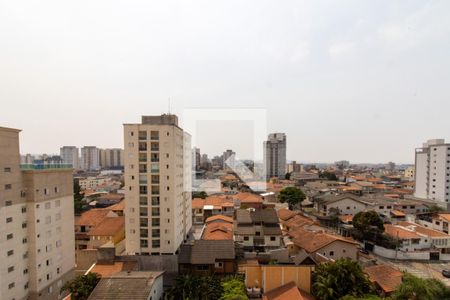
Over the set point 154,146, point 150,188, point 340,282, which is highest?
point 154,146

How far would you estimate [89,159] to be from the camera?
91562mm

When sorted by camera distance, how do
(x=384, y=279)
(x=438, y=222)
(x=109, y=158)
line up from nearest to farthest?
(x=384, y=279) → (x=438, y=222) → (x=109, y=158)

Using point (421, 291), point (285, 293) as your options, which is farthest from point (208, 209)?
point (421, 291)

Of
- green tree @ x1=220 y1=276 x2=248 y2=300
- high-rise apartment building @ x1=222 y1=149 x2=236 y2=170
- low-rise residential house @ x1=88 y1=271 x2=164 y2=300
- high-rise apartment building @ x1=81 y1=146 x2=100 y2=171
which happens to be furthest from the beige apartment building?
high-rise apartment building @ x1=81 y1=146 x2=100 y2=171

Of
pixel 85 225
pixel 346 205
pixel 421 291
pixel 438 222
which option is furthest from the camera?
pixel 346 205

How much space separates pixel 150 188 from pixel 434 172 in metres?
44.6

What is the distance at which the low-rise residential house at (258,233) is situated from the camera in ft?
64.7

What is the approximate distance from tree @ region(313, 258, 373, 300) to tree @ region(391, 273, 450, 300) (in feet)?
5.10

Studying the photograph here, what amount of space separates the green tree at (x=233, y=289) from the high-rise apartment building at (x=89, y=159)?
89.7m

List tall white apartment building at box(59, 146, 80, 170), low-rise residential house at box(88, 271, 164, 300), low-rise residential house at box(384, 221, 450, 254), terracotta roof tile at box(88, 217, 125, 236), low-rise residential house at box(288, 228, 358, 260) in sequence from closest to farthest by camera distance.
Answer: low-rise residential house at box(88, 271, 164, 300) < low-rise residential house at box(288, 228, 358, 260) < low-rise residential house at box(384, 221, 450, 254) < terracotta roof tile at box(88, 217, 125, 236) < tall white apartment building at box(59, 146, 80, 170)

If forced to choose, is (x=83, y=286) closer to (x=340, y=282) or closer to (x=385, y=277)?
(x=340, y=282)

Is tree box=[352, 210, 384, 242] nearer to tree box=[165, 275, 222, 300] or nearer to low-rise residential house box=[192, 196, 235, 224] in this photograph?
low-rise residential house box=[192, 196, 235, 224]

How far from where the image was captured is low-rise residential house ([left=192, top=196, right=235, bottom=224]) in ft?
97.1

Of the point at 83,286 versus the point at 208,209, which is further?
the point at 208,209
